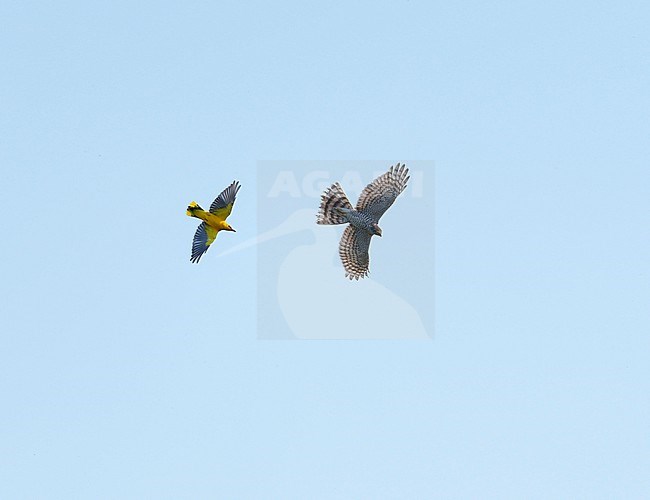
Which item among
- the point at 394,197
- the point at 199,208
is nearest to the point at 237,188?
the point at 199,208

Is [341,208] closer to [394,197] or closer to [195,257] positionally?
[394,197]

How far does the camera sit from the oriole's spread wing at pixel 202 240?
79688 mm

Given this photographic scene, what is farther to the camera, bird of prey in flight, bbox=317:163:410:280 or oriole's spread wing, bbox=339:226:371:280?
oriole's spread wing, bbox=339:226:371:280

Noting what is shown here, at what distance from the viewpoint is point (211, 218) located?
78375 millimetres

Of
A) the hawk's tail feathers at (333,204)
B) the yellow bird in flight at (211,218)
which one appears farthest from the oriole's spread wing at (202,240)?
the hawk's tail feathers at (333,204)

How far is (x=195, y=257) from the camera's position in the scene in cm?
8050

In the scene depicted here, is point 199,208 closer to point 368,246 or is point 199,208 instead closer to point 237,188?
point 237,188

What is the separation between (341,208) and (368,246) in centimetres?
377

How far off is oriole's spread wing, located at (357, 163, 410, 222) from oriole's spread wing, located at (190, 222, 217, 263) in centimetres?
696

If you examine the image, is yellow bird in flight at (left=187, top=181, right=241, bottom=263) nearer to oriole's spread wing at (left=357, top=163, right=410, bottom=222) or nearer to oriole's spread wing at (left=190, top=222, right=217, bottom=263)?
oriole's spread wing at (left=190, top=222, right=217, bottom=263)

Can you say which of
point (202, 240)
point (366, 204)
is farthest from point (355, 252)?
point (202, 240)

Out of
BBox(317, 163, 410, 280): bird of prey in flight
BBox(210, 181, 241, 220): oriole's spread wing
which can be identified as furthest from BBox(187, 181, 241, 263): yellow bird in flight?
BBox(317, 163, 410, 280): bird of prey in flight

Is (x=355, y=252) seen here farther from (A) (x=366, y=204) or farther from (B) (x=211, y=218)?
(B) (x=211, y=218)

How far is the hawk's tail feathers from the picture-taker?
7725 cm
